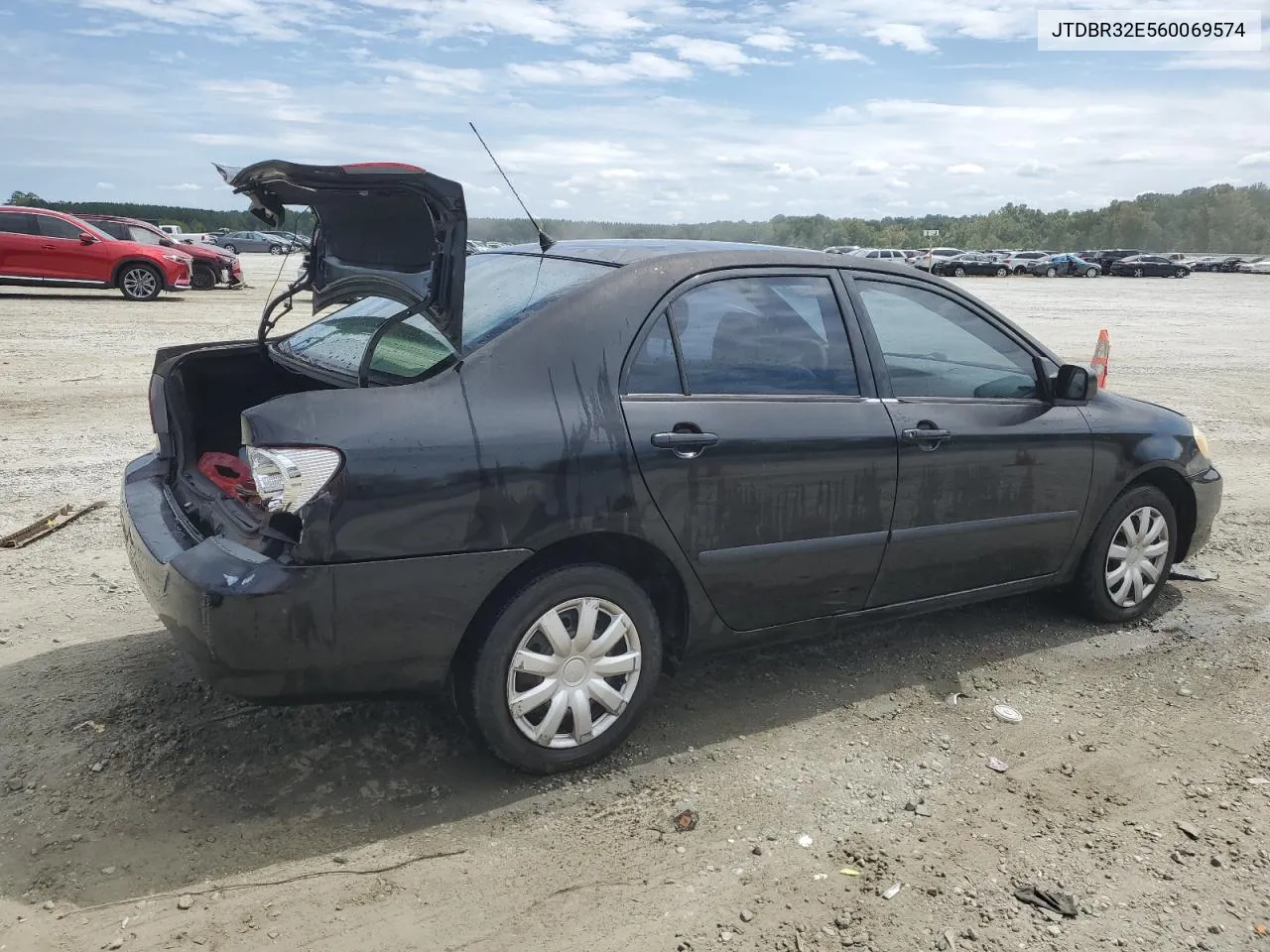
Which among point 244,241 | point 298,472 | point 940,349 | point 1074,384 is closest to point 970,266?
point 244,241

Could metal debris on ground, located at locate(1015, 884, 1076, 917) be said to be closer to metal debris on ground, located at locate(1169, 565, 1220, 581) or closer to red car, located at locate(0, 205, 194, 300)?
metal debris on ground, located at locate(1169, 565, 1220, 581)

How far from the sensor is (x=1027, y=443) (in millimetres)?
4176

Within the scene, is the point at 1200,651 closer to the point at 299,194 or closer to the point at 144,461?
the point at 299,194

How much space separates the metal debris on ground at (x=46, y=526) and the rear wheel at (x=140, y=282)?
16.0 m

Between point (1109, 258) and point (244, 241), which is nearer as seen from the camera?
point (244, 241)

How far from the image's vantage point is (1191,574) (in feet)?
18.2

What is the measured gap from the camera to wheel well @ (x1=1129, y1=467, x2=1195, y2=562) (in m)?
4.76

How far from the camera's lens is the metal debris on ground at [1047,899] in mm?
2758

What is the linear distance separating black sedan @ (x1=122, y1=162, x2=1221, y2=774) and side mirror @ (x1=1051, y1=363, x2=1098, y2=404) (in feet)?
0.05

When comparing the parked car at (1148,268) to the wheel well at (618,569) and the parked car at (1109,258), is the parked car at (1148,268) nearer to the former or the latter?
the parked car at (1109,258)

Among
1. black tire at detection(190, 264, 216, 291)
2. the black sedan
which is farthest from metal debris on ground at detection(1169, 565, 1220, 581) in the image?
black tire at detection(190, 264, 216, 291)

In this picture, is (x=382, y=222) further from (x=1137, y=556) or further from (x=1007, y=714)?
(x=1137, y=556)

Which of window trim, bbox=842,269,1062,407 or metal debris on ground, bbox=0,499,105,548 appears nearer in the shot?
window trim, bbox=842,269,1062,407

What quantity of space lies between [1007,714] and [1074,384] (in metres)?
1.39
